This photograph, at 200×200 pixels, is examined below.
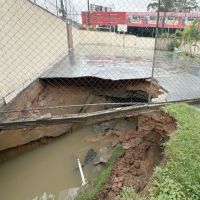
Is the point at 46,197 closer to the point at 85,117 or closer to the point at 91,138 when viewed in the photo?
the point at 85,117

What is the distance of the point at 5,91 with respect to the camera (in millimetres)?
3525

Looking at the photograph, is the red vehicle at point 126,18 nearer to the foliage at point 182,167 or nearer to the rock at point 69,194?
A: the foliage at point 182,167

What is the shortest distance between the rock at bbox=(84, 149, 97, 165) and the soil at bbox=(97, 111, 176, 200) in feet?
2.51

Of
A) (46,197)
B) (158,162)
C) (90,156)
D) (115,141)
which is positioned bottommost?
(46,197)

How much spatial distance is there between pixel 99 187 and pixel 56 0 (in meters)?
4.09

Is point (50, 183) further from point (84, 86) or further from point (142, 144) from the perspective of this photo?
point (84, 86)

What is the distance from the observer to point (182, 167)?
2152mm

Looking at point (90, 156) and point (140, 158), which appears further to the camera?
point (90, 156)

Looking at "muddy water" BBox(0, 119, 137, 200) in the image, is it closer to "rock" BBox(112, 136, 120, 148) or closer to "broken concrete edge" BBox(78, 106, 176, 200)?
"rock" BBox(112, 136, 120, 148)

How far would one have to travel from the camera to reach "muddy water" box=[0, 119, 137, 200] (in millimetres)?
3865

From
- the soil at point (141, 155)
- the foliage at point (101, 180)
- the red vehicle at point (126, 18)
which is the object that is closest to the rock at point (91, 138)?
the foliage at point (101, 180)

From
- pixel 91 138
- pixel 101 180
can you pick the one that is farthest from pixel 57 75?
pixel 101 180

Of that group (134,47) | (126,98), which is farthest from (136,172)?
(134,47)

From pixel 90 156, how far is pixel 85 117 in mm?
1730
